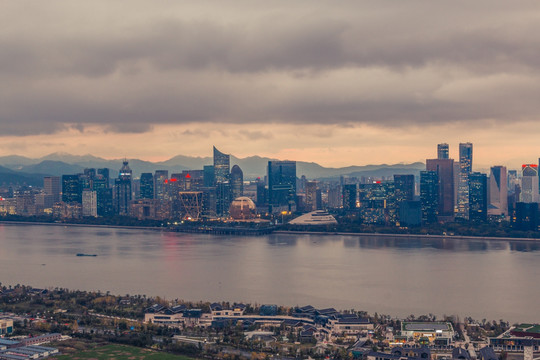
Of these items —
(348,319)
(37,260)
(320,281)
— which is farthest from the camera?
(37,260)

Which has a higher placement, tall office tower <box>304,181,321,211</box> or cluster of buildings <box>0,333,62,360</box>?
tall office tower <box>304,181,321,211</box>

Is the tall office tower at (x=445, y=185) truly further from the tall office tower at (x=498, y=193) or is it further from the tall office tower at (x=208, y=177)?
the tall office tower at (x=208, y=177)

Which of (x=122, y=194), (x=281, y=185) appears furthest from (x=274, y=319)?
(x=122, y=194)

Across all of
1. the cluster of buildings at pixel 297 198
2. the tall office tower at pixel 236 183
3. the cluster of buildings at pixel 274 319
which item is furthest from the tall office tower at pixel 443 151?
the cluster of buildings at pixel 274 319

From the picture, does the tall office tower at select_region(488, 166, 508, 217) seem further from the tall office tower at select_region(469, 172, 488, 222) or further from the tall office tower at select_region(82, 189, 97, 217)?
the tall office tower at select_region(82, 189, 97, 217)

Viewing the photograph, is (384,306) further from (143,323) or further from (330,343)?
(143,323)

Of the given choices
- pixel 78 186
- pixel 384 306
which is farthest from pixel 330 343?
pixel 78 186

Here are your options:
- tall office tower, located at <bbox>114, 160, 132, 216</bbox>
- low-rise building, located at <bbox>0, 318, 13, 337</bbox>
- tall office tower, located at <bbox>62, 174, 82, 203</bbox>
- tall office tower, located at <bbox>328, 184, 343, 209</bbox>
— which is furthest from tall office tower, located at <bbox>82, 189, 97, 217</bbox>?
low-rise building, located at <bbox>0, 318, 13, 337</bbox>

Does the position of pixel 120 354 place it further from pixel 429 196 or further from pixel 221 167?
pixel 221 167
